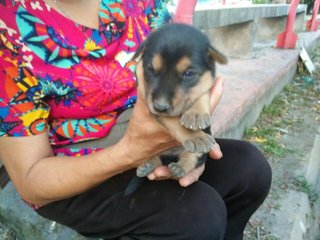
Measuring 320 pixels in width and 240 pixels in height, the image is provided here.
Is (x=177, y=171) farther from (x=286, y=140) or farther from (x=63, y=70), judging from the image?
(x=286, y=140)

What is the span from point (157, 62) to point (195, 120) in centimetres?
26

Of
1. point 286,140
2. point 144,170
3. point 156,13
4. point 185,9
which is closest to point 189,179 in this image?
point 144,170

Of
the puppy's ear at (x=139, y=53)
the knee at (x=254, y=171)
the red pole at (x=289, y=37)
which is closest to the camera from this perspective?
the puppy's ear at (x=139, y=53)

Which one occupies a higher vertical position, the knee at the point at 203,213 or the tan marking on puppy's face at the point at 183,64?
the tan marking on puppy's face at the point at 183,64

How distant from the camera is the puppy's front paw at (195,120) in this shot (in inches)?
57.7

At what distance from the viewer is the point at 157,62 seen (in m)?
1.53

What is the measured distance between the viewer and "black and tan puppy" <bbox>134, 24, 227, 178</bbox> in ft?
4.81

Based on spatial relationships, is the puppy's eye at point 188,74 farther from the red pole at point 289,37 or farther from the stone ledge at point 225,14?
the red pole at point 289,37

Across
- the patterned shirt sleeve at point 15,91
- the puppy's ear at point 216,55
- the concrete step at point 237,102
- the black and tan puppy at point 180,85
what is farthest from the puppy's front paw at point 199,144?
the concrete step at point 237,102

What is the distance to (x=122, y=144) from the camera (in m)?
1.49

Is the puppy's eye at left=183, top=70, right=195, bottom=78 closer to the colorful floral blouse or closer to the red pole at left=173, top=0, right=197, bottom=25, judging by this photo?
the colorful floral blouse

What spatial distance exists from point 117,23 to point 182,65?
436 mm

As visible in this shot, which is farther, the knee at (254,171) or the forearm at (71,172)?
the knee at (254,171)

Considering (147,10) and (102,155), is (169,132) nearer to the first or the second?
(102,155)
